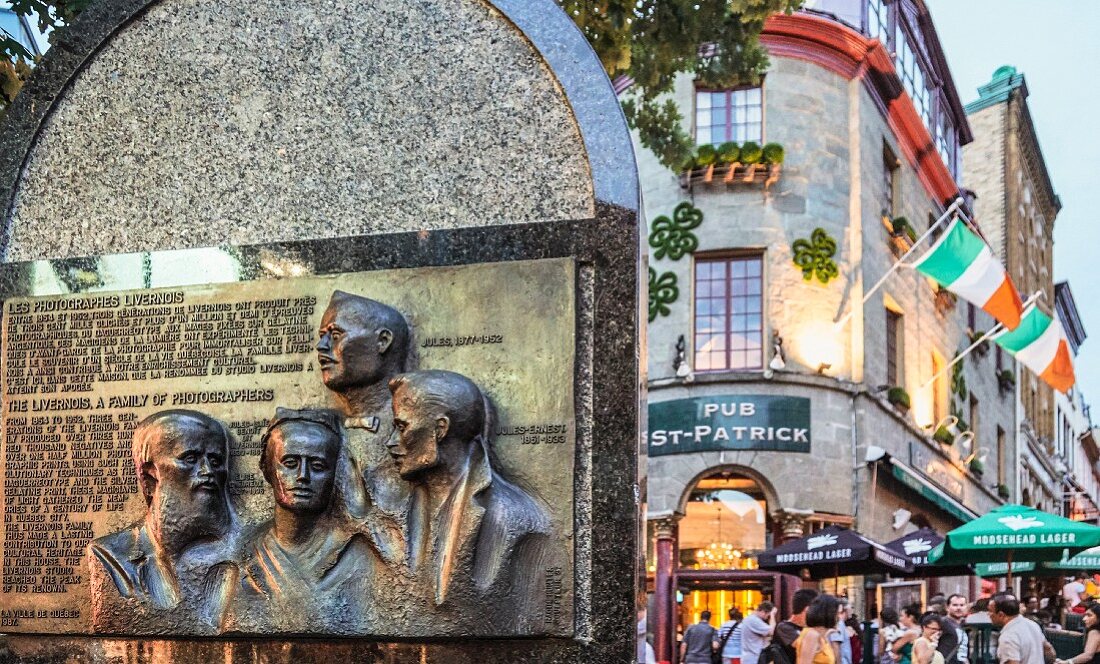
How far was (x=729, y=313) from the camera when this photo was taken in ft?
81.4

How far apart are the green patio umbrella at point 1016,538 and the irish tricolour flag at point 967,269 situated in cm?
865

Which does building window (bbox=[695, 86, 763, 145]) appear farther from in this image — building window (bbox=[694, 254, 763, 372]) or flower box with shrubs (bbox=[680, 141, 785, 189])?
building window (bbox=[694, 254, 763, 372])

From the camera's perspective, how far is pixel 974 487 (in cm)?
3512

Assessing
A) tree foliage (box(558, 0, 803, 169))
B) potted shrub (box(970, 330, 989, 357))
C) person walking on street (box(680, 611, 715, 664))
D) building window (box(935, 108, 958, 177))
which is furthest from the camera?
potted shrub (box(970, 330, 989, 357))

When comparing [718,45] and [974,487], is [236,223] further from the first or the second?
[974,487]

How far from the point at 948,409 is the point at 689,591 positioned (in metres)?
10.7

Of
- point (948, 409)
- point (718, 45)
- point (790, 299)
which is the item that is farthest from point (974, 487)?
point (718, 45)

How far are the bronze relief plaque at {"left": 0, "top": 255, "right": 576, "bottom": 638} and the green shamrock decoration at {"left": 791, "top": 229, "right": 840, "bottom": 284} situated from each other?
63.3 feet

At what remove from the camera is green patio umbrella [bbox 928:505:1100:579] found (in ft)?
46.8

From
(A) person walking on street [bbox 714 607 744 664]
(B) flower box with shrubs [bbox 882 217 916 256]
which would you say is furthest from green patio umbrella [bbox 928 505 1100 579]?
(B) flower box with shrubs [bbox 882 217 916 256]

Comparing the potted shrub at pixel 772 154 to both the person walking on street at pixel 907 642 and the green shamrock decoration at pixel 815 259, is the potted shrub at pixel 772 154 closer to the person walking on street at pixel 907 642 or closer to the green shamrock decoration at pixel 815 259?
the green shamrock decoration at pixel 815 259

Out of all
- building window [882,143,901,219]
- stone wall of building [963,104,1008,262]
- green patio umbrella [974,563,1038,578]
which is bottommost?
green patio umbrella [974,563,1038,578]

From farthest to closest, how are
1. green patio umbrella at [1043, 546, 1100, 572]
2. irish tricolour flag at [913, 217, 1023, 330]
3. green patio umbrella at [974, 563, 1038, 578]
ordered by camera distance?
irish tricolour flag at [913, 217, 1023, 330], green patio umbrella at [974, 563, 1038, 578], green patio umbrella at [1043, 546, 1100, 572]

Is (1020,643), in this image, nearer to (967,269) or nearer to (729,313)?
(967,269)
